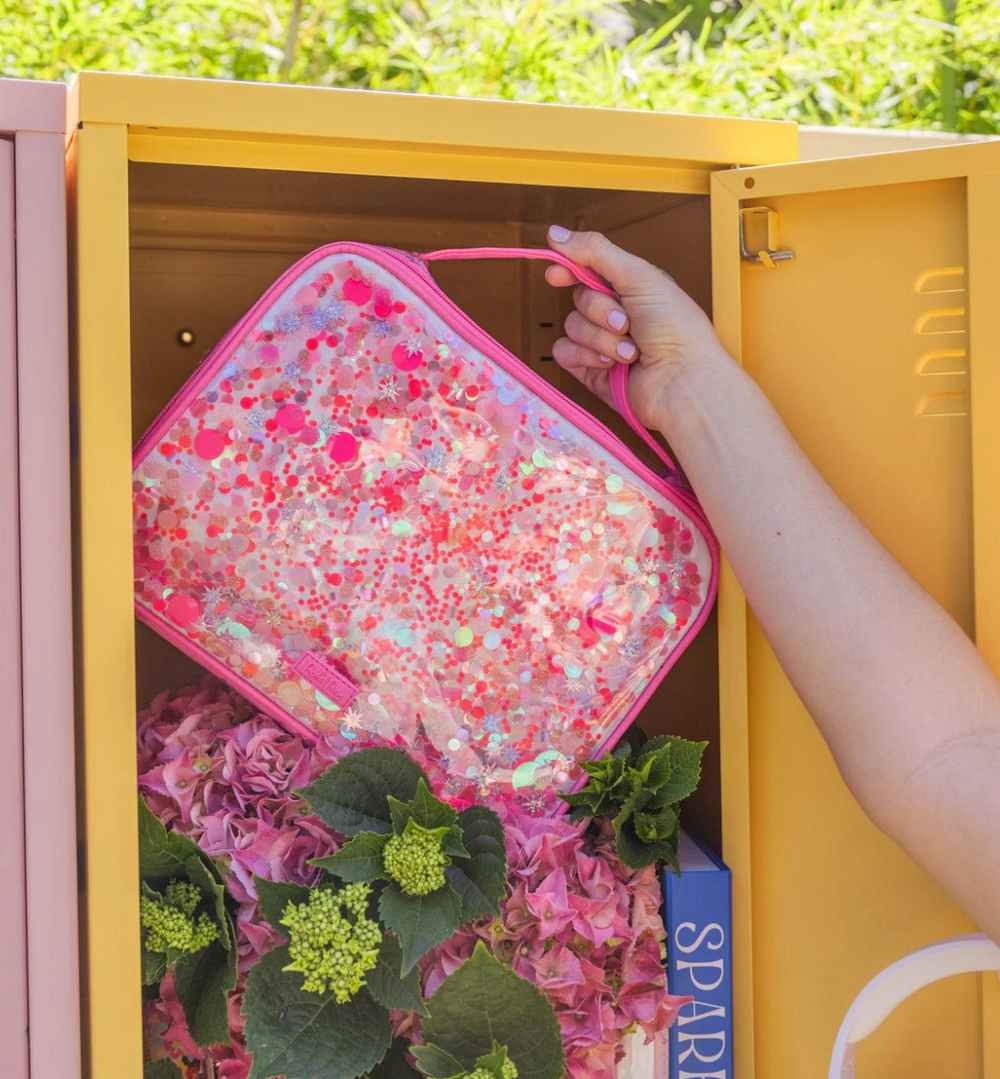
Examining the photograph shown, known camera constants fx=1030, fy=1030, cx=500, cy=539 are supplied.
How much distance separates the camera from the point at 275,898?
0.79 metres

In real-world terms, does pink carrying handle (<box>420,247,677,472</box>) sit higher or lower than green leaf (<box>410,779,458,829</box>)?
higher

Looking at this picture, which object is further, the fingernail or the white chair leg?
the fingernail

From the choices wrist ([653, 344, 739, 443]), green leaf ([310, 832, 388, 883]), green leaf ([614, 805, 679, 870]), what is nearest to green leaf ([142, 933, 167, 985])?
green leaf ([310, 832, 388, 883])

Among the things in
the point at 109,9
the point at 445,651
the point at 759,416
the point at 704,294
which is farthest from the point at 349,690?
the point at 109,9

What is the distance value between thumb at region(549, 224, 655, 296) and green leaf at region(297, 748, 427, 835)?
1.46 feet

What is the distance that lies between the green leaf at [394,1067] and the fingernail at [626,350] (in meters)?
0.60

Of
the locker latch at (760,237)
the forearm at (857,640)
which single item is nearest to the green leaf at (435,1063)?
the forearm at (857,640)

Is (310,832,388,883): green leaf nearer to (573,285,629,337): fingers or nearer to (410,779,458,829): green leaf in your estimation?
(410,779,458,829): green leaf

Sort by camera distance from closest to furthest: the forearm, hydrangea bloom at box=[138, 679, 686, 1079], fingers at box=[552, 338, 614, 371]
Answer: the forearm
hydrangea bloom at box=[138, 679, 686, 1079]
fingers at box=[552, 338, 614, 371]

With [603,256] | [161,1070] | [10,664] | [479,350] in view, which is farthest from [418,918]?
[603,256]

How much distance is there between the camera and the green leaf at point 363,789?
81 centimetres

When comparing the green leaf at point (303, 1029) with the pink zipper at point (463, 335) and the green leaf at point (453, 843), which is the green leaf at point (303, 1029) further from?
the pink zipper at point (463, 335)

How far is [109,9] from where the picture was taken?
7.27 ft

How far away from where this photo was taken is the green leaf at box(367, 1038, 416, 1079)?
2.68ft
